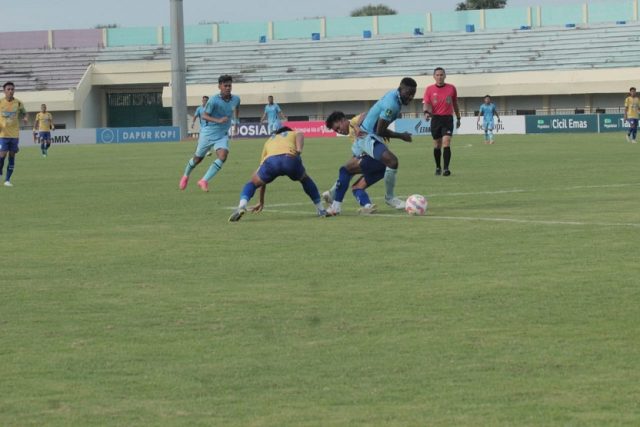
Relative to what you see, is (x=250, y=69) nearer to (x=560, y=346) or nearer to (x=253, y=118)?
(x=253, y=118)

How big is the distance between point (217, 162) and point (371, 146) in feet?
19.1

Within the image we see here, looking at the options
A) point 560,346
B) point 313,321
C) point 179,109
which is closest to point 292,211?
point 313,321

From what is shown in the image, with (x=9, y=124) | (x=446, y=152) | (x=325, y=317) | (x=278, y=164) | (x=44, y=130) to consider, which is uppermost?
(x=9, y=124)

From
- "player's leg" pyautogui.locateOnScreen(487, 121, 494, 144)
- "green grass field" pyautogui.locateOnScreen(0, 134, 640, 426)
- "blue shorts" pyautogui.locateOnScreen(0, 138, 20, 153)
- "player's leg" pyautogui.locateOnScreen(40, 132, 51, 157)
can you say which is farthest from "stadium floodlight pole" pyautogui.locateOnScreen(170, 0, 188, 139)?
"green grass field" pyautogui.locateOnScreen(0, 134, 640, 426)

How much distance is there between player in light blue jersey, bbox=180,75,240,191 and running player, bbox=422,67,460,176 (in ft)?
12.9

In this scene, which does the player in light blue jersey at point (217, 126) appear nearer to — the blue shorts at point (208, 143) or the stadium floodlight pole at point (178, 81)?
the blue shorts at point (208, 143)

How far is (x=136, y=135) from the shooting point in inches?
2795

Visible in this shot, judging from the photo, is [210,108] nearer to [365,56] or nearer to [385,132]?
[385,132]

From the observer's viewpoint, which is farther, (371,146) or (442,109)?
(442,109)

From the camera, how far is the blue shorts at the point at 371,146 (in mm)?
18156

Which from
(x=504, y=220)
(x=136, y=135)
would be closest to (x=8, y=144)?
(x=504, y=220)

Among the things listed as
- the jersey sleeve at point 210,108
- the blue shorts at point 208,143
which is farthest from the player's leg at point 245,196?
the blue shorts at point 208,143

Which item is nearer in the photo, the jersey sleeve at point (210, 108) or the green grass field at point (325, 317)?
the green grass field at point (325, 317)

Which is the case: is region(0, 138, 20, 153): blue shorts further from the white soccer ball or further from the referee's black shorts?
the white soccer ball
